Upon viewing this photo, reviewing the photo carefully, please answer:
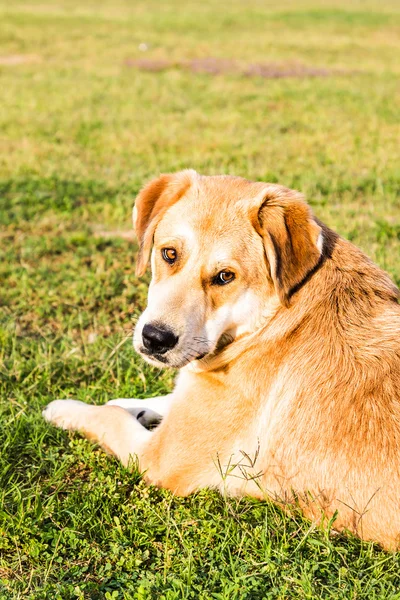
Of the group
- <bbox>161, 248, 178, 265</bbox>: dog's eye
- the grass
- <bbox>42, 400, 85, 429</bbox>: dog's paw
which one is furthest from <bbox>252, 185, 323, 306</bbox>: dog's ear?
<bbox>42, 400, 85, 429</bbox>: dog's paw

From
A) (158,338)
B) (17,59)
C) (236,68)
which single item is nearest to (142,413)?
(158,338)

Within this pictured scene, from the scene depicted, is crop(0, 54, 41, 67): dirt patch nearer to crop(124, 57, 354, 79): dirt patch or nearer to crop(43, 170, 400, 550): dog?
crop(124, 57, 354, 79): dirt patch

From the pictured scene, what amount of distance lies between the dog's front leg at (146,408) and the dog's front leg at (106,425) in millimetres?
247

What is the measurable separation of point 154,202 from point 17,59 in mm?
22219

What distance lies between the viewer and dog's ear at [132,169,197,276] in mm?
4617

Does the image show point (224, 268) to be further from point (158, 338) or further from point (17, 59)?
point (17, 59)

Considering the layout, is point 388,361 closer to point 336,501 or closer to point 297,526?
point 336,501

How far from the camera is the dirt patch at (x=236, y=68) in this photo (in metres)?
22.2

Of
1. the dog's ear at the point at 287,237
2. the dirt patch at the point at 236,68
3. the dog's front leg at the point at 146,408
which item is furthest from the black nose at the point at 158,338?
the dirt patch at the point at 236,68

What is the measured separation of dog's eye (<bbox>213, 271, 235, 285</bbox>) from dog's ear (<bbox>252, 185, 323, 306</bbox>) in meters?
0.26

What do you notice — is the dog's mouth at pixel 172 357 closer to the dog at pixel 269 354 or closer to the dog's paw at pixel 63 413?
the dog at pixel 269 354

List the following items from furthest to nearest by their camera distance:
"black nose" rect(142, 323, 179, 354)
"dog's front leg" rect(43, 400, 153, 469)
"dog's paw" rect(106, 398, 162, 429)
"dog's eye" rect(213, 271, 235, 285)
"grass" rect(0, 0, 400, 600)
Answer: "dog's paw" rect(106, 398, 162, 429), "dog's front leg" rect(43, 400, 153, 469), "dog's eye" rect(213, 271, 235, 285), "black nose" rect(142, 323, 179, 354), "grass" rect(0, 0, 400, 600)

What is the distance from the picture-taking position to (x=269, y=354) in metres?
4.16

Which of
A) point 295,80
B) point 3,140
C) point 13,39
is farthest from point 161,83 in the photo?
point 13,39
